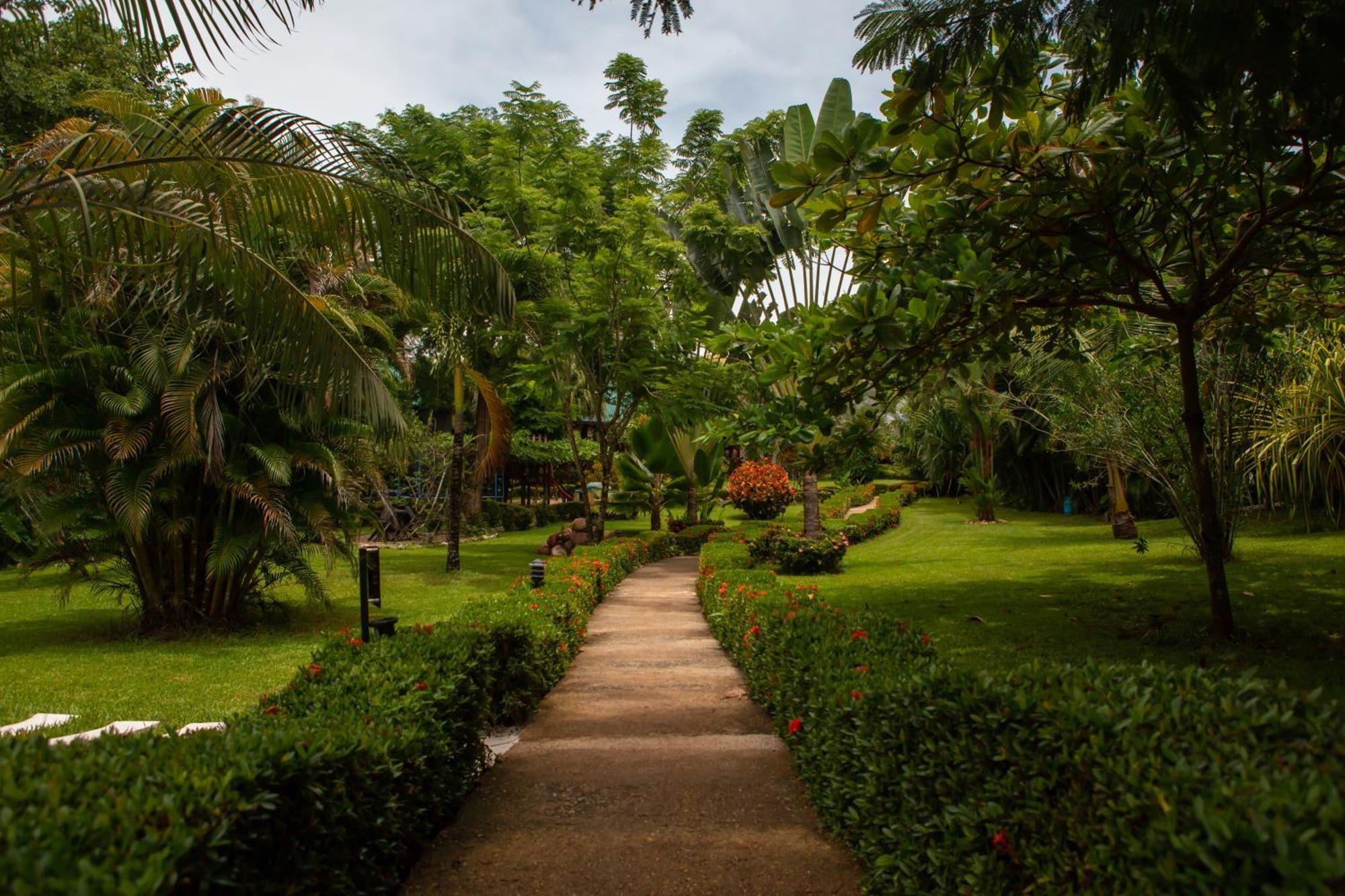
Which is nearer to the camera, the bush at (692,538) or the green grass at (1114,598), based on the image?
the green grass at (1114,598)

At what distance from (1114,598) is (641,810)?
6.74m

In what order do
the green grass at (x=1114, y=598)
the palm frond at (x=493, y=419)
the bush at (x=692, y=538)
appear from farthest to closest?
the bush at (x=692, y=538), the palm frond at (x=493, y=419), the green grass at (x=1114, y=598)

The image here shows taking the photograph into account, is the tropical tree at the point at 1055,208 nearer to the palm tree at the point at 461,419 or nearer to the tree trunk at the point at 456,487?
the palm tree at the point at 461,419

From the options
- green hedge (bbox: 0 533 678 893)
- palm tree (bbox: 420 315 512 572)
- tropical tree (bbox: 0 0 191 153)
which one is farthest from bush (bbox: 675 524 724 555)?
green hedge (bbox: 0 533 678 893)

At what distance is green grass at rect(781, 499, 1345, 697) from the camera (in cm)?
662

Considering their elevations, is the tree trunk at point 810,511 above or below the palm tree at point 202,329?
below

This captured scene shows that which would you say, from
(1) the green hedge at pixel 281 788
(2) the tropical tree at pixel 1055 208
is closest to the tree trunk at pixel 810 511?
(2) the tropical tree at pixel 1055 208

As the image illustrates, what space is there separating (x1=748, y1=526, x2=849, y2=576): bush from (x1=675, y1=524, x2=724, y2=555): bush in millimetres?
5555

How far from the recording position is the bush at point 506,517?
2709 cm

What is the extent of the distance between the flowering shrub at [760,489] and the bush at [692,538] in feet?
7.72

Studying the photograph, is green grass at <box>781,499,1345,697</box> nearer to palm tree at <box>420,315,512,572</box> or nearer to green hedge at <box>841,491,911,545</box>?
green hedge at <box>841,491,911,545</box>

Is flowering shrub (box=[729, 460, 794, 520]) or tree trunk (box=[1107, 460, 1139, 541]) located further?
flowering shrub (box=[729, 460, 794, 520])

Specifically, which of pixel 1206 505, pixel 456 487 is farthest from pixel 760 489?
pixel 1206 505

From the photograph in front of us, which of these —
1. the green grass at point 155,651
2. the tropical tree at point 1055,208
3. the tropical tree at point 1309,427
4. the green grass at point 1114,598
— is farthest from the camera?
the tropical tree at point 1309,427
